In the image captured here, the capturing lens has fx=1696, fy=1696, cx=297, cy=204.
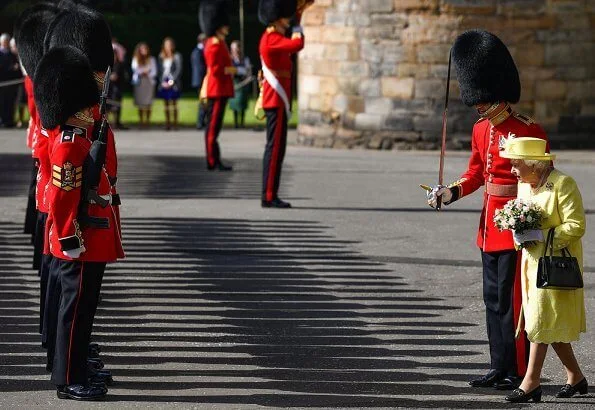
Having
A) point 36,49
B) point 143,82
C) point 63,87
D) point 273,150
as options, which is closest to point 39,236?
point 36,49

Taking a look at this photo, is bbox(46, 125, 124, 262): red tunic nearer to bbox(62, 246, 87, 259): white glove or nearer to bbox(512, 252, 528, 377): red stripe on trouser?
bbox(62, 246, 87, 259): white glove

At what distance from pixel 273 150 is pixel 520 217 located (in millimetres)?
7296

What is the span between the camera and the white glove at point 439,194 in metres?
7.97

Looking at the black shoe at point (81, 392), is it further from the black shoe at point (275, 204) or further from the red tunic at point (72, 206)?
the black shoe at point (275, 204)

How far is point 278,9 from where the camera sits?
1477 cm

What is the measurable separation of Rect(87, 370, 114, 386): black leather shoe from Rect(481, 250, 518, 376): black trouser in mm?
1789

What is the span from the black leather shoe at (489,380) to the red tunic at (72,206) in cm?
178

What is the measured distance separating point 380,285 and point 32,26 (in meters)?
2.78

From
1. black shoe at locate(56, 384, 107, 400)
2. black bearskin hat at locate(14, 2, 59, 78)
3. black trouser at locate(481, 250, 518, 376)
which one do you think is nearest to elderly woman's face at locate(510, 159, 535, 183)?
black trouser at locate(481, 250, 518, 376)

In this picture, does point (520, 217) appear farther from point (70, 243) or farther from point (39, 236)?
point (39, 236)

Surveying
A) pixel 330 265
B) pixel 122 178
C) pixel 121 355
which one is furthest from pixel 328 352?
pixel 122 178

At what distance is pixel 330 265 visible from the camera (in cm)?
1172

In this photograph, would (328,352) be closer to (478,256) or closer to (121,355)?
(121,355)

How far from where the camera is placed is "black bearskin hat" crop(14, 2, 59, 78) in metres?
10.6
